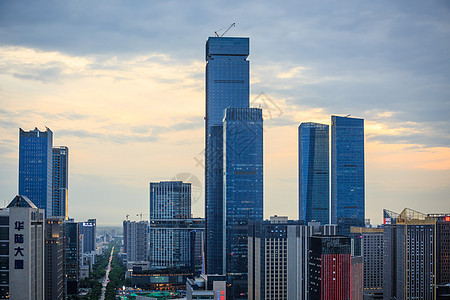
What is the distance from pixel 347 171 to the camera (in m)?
111

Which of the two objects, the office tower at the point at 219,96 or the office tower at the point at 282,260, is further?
the office tower at the point at 219,96

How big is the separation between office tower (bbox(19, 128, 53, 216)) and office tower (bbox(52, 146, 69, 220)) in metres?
17.8

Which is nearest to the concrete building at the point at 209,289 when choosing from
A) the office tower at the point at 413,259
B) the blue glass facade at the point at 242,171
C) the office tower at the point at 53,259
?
the office tower at the point at 53,259

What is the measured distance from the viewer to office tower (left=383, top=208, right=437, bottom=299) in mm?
66625

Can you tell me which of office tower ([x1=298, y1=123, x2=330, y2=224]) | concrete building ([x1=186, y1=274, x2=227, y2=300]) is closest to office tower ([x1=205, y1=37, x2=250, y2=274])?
concrete building ([x1=186, y1=274, x2=227, y2=300])

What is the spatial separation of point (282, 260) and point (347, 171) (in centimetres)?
5093

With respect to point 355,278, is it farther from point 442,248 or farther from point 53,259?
point 53,259

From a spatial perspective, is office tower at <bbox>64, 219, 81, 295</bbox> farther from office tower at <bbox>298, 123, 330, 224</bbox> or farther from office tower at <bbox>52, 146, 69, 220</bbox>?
office tower at <bbox>298, 123, 330, 224</bbox>

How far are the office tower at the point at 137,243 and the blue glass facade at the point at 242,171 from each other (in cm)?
7820

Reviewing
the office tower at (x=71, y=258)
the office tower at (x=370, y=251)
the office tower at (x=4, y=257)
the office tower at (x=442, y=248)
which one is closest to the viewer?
the office tower at (x=4, y=257)

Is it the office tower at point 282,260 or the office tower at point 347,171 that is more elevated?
the office tower at point 347,171

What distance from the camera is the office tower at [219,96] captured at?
89625 mm

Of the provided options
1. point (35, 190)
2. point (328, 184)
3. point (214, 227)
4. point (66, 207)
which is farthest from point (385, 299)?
point (66, 207)

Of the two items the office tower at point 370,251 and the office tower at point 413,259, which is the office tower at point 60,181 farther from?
the office tower at point 413,259
